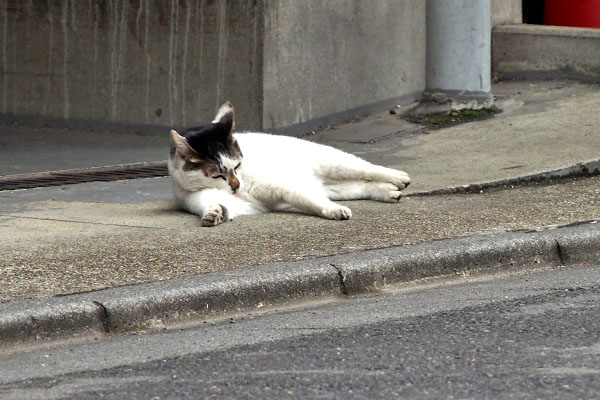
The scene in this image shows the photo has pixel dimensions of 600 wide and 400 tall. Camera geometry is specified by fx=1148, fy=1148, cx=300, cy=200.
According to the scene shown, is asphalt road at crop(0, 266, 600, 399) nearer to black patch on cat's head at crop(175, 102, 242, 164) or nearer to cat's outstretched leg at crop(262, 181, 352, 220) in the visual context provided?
cat's outstretched leg at crop(262, 181, 352, 220)

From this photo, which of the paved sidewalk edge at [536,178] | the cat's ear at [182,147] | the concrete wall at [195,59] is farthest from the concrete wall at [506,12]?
the cat's ear at [182,147]

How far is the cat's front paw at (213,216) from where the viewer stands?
6977 mm

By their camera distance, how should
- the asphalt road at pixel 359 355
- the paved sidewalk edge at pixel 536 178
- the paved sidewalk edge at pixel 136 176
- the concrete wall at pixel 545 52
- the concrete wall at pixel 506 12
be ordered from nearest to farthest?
the asphalt road at pixel 359 355 < the paved sidewalk edge at pixel 536 178 < the paved sidewalk edge at pixel 136 176 < the concrete wall at pixel 545 52 < the concrete wall at pixel 506 12

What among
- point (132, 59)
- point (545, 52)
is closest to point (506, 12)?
point (545, 52)

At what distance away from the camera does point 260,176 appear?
740 centimetres

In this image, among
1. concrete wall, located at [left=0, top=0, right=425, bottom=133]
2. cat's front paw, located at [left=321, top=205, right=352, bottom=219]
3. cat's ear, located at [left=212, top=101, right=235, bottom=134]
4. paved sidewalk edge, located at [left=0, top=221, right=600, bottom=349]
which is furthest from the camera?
concrete wall, located at [left=0, top=0, right=425, bottom=133]

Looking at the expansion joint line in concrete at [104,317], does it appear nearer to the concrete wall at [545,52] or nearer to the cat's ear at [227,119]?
the cat's ear at [227,119]

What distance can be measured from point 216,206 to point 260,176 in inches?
18.4

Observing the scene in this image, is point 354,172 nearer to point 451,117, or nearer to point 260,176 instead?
point 260,176

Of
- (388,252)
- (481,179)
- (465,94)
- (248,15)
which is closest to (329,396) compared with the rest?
(388,252)

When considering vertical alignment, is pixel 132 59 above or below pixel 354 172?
above

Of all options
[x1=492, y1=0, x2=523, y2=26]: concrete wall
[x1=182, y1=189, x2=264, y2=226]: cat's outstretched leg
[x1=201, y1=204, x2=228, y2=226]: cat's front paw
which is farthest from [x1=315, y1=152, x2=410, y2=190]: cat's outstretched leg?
[x1=492, y1=0, x2=523, y2=26]: concrete wall

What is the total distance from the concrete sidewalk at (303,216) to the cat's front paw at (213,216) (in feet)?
0.20

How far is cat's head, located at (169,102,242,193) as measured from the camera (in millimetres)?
7203
